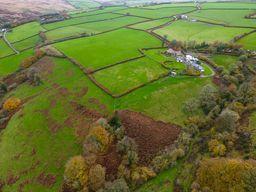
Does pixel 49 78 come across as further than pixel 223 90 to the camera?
Yes

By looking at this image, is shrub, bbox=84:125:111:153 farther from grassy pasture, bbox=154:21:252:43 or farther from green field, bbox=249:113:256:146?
grassy pasture, bbox=154:21:252:43

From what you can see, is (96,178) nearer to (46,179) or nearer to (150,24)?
(46,179)

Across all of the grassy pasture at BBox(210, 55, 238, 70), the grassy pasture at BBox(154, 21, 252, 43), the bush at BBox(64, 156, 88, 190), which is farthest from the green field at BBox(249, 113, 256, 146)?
the grassy pasture at BBox(154, 21, 252, 43)

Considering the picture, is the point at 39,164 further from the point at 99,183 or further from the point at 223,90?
the point at 223,90

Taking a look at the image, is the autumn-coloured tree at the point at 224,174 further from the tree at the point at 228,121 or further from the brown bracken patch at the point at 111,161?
the brown bracken patch at the point at 111,161

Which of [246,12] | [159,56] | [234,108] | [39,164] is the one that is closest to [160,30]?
[159,56]
